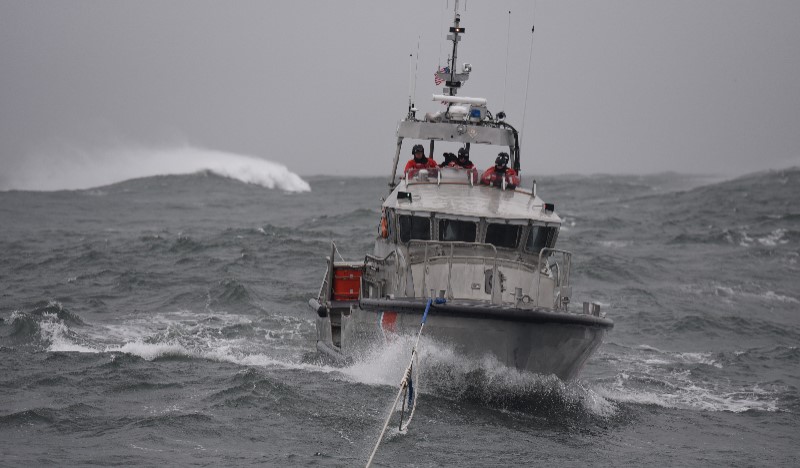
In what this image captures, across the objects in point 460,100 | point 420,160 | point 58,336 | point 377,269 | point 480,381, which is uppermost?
point 460,100

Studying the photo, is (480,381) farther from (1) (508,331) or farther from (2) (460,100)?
(2) (460,100)

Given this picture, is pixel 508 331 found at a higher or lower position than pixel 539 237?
lower

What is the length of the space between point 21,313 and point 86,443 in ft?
28.6

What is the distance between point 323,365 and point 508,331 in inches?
Answer: 170

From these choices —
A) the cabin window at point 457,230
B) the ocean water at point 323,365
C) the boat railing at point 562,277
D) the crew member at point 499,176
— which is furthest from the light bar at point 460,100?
the ocean water at point 323,365

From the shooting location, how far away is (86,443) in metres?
12.2

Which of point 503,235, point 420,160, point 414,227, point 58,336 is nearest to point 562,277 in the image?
point 503,235

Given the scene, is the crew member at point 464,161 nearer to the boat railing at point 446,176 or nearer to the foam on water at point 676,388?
the boat railing at point 446,176

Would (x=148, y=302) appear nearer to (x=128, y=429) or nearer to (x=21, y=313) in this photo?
(x=21, y=313)

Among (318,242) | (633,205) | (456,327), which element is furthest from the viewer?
(633,205)

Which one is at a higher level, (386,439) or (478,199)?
→ (478,199)

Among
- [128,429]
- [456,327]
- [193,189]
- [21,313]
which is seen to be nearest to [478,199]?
[456,327]

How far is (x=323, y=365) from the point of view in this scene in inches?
687

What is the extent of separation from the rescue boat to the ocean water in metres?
0.40
